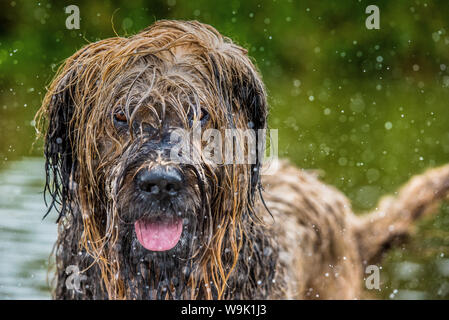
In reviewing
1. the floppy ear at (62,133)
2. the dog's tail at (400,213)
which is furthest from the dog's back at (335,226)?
the floppy ear at (62,133)

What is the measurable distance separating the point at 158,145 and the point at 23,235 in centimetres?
409

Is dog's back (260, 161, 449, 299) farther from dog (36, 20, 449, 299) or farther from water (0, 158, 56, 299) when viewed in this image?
water (0, 158, 56, 299)

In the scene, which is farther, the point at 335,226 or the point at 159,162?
the point at 335,226

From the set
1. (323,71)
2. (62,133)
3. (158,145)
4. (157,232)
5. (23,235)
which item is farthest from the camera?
(323,71)

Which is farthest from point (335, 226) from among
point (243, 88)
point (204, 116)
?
point (204, 116)

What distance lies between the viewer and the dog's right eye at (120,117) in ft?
9.98

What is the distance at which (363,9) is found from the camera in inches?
424

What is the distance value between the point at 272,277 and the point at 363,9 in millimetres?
8207

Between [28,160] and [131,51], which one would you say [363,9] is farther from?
[131,51]

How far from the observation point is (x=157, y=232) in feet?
9.96

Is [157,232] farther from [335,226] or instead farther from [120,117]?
[335,226]
